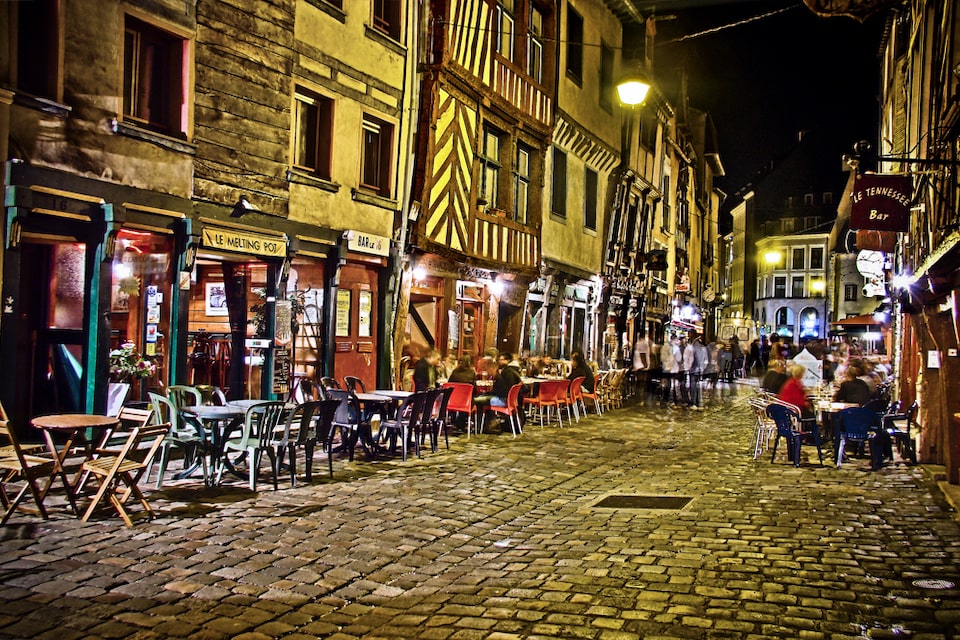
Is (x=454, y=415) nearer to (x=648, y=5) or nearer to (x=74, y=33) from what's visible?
(x=74, y=33)

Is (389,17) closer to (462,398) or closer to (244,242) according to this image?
(244,242)

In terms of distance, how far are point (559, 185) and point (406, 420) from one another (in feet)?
39.9

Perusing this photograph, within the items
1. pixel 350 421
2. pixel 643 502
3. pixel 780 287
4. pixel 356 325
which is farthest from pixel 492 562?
pixel 780 287

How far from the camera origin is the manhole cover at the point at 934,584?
5348 millimetres

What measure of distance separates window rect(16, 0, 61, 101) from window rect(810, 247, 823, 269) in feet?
226

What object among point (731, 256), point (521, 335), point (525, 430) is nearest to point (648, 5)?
point (521, 335)

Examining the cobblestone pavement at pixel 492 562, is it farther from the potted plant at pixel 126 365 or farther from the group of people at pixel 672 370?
the group of people at pixel 672 370

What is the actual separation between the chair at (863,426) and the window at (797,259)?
63.9 m

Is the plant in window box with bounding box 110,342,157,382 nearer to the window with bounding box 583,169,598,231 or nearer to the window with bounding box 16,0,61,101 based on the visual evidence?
the window with bounding box 16,0,61,101

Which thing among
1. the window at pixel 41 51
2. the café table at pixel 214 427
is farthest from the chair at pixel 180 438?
the window at pixel 41 51

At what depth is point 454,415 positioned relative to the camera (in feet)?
45.3

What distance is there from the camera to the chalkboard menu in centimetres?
1228

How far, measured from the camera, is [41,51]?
8.55 m

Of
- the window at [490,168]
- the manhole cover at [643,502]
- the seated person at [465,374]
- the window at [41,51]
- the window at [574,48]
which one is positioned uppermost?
the window at [574,48]
